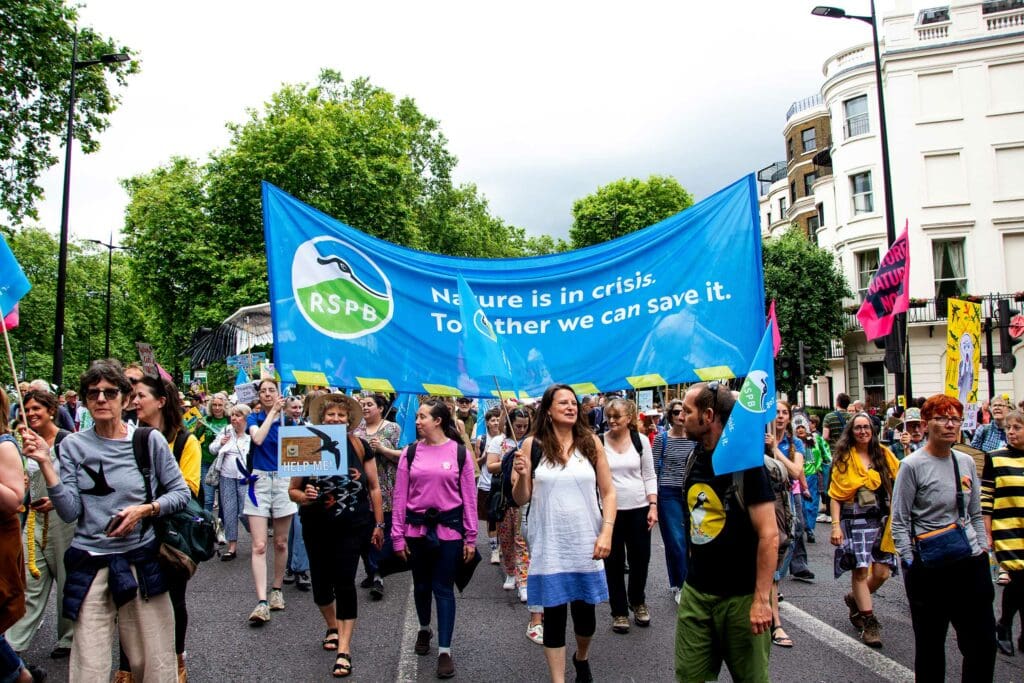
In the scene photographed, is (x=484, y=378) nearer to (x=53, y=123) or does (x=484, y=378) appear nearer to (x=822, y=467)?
(x=822, y=467)

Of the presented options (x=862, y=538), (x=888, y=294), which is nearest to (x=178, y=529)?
(x=862, y=538)

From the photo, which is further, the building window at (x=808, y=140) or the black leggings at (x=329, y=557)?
the building window at (x=808, y=140)

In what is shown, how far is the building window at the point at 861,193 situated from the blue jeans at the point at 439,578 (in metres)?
32.1

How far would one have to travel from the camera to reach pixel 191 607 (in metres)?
6.83

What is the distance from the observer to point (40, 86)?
56.6 feet

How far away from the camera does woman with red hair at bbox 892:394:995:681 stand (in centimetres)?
417

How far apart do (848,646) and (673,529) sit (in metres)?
1.68

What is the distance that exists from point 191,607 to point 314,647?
178cm

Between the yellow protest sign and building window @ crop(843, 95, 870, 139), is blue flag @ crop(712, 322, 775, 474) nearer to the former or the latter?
the yellow protest sign

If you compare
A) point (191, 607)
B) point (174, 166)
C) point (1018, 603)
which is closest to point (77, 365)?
point (174, 166)

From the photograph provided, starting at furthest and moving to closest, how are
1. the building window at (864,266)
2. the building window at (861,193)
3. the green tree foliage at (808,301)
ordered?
the building window at (864,266), the building window at (861,193), the green tree foliage at (808,301)

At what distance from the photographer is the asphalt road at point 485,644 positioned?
16.8ft

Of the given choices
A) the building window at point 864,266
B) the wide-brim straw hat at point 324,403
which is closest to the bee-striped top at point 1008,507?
the wide-brim straw hat at point 324,403

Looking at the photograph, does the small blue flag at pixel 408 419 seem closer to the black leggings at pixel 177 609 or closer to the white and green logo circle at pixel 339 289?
the white and green logo circle at pixel 339 289
